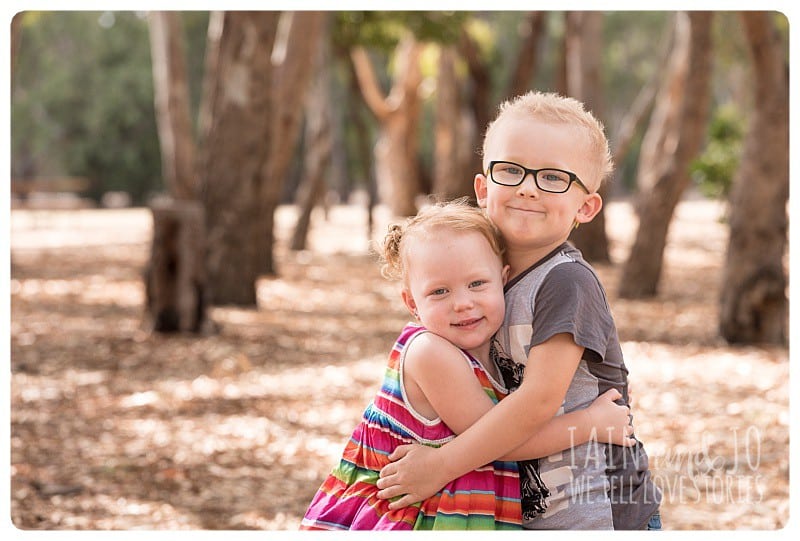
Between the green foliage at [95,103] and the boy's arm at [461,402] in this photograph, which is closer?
the boy's arm at [461,402]

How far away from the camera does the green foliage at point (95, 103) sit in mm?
33438

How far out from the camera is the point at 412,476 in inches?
75.6

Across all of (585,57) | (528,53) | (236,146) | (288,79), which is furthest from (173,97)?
(528,53)

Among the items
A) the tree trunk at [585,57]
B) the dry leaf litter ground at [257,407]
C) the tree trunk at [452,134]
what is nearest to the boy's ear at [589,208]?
the dry leaf litter ground at [257,407]

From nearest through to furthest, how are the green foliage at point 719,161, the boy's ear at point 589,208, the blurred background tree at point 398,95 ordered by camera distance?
the boy's ear at point 589,208 < the green foliage at point 719,161 < the blurred background tree at point 398,95

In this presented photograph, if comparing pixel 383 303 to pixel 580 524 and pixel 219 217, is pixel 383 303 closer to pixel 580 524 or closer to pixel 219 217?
pixel 219 217

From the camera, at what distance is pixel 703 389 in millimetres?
6676

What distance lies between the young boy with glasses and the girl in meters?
0.03

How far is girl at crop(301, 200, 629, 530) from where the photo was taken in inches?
75.4

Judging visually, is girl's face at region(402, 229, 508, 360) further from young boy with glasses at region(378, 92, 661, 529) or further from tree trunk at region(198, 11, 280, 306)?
tree trunk at region(198, 11, 280, 306)

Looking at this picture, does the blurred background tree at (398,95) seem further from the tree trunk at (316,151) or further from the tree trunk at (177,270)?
the tree trunk at (177,270)

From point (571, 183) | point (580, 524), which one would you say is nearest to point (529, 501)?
point (580, 524)

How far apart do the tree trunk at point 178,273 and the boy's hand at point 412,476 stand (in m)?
6.41

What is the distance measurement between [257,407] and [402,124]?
614 inches
